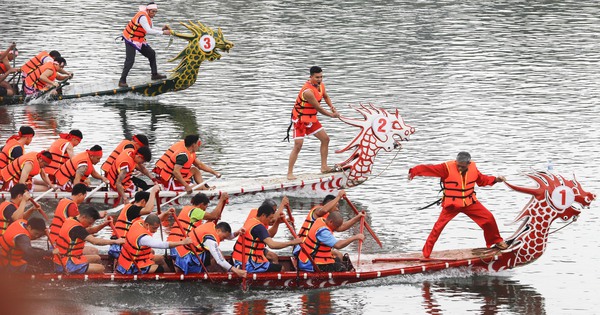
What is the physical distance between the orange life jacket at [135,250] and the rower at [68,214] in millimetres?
722

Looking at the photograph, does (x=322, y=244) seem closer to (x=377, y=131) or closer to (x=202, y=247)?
(x=202, y=247)

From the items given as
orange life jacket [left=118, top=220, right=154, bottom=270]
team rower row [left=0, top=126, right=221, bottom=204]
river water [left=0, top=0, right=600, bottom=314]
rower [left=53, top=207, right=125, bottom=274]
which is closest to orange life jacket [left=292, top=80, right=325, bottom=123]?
river water [left=0, top=0, right=600, bottom=314]

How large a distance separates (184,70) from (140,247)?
12787mm

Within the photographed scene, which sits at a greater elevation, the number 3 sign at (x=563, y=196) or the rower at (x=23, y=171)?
the rower at (x=23, y=171)

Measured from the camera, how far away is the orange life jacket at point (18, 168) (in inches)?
727

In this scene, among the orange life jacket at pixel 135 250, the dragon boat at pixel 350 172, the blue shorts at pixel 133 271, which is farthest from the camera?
the dragon boat at pixel 350 172

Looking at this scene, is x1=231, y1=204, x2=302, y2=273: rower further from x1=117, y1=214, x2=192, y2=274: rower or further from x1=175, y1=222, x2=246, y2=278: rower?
x1=117, y1=214, x2=192, y2=274: rower

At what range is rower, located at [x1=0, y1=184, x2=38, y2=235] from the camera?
15.3m

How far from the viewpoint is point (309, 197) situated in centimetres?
1997

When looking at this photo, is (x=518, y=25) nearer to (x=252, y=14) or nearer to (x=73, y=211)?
(x=252, y=14)

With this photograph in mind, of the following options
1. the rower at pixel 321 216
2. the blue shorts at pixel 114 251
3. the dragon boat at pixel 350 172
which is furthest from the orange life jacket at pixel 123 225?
the dragon boat at pixel 350 172

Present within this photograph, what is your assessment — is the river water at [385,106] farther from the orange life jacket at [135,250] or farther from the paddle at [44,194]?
the paddle at [44,194]

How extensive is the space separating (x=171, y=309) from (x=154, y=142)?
986 cm

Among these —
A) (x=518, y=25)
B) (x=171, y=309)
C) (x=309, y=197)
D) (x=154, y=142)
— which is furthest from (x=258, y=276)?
(x=518, y=25)
